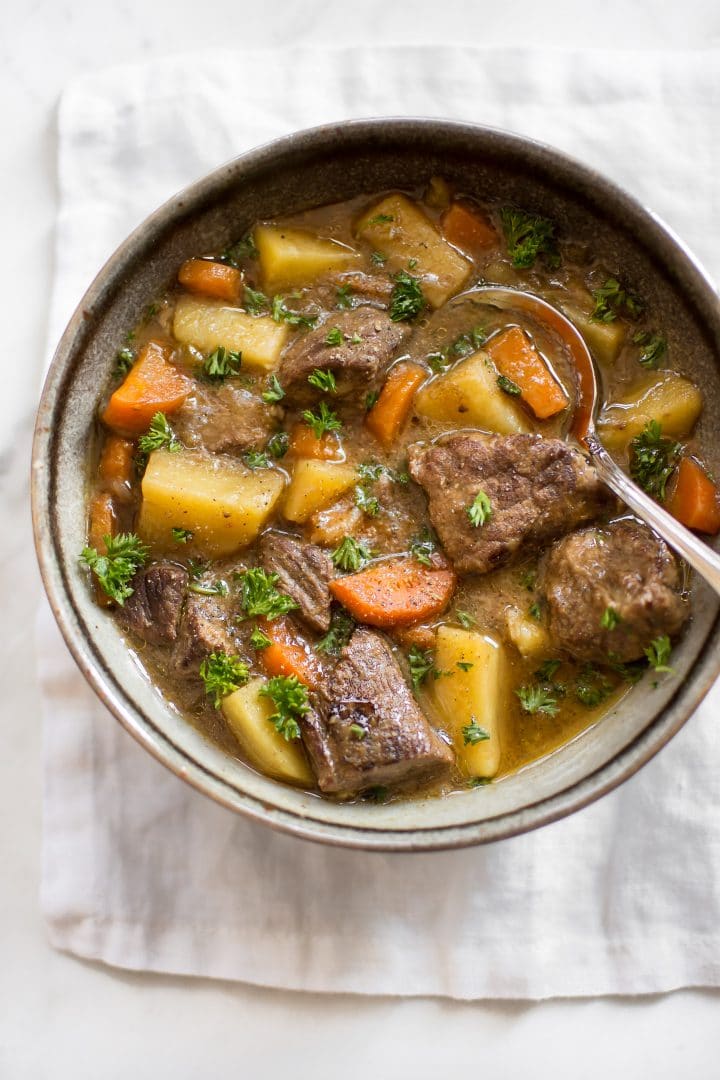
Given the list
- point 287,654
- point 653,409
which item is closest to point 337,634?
point 287,654

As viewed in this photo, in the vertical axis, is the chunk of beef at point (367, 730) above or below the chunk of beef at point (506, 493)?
below

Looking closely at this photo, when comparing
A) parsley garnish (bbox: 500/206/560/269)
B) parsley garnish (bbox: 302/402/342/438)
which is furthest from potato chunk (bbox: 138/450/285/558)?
parsley garnish (bbox: 500/206/560/269)

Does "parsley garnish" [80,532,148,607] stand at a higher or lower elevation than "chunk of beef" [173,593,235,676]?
higher

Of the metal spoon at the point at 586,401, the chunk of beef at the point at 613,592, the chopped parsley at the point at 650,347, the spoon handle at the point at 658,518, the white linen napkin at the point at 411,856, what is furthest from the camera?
the white linen napkin at the point at 411,856

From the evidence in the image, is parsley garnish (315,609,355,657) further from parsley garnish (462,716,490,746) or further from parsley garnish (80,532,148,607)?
parsley garnish (80,532,148,607)

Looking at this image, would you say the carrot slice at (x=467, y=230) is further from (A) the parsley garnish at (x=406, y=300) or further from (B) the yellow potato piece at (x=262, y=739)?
(B) the yellow potato piece at (x=262, y=739)

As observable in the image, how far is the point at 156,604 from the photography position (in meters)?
3.53

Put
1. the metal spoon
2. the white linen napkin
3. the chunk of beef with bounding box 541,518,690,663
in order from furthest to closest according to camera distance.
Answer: the white linen napkin, the metal spoon, the chunk of beef with bounding box 541,518,690,663

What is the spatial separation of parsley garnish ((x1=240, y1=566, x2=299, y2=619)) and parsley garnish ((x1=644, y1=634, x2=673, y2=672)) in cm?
119

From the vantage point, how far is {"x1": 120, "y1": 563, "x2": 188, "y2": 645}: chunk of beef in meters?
3.52

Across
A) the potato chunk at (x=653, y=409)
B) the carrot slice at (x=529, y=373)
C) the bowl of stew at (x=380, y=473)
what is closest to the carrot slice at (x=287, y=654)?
the bowl of stew at (x=380, y=473)

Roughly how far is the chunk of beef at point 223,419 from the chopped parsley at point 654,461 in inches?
50.4

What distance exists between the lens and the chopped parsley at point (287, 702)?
11.2 feet

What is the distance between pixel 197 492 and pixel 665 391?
1667 millimetres
